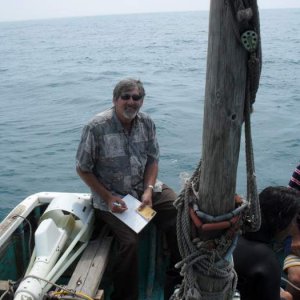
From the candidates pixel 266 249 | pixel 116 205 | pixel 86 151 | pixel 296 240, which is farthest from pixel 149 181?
pixel 266 249

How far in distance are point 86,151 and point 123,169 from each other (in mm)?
364

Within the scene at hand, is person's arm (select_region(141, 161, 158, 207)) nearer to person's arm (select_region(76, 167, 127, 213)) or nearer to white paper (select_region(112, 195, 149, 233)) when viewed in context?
white paper (select_region(112, 195, 149, 233))

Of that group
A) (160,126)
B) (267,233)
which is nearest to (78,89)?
(160,126)

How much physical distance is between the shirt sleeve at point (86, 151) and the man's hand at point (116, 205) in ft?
0.99

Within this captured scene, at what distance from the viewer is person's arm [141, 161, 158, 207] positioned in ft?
11.9

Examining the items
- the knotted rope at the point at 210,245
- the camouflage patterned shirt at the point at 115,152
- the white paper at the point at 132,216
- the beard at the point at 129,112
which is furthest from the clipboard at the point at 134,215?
the knotted rope at the point at 210,245

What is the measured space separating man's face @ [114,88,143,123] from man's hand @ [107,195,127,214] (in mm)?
654

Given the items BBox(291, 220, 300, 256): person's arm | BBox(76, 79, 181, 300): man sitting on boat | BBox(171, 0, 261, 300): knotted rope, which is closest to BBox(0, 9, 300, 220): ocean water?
BBox(171, 0, 261, 300): knotted rope

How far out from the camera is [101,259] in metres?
3.39

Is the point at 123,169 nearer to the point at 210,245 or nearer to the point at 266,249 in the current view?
the point at 266,249

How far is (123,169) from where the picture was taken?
11.9 feet

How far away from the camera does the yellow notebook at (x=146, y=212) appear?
3.50 meters

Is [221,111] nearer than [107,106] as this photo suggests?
Yes

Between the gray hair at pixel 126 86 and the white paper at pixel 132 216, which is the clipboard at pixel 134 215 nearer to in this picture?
the white paper at pixel 132 216
